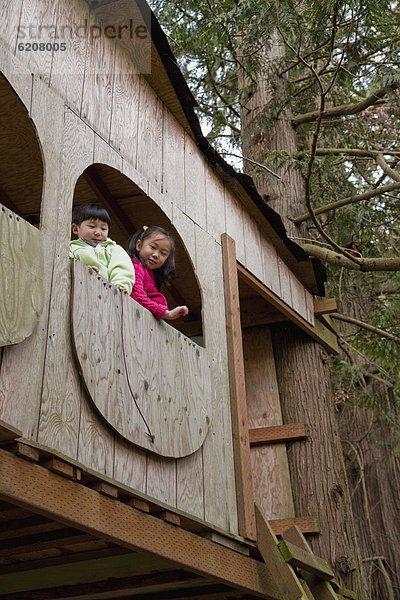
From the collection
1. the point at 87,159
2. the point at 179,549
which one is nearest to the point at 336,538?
the point at 179,549

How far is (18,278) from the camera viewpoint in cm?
322

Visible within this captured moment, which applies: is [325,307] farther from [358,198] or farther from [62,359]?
[62,359]

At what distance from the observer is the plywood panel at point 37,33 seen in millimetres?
3848

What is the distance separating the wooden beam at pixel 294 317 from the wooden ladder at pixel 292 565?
2.14m

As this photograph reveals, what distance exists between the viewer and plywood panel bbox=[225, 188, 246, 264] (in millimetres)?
6137

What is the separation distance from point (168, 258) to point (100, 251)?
1.01 m

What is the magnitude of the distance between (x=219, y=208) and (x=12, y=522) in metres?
3.32

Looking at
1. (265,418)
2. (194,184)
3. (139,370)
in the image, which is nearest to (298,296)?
(265,418)

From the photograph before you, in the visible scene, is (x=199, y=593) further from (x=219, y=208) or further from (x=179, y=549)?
(x=219, y=208)

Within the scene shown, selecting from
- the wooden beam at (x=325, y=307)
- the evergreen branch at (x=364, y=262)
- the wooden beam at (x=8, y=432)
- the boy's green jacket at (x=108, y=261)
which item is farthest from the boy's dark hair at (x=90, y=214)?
the wooden beam at (x=325, y=307)

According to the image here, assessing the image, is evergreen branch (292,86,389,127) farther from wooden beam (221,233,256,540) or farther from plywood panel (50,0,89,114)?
plywood panel (50,0,89,114)

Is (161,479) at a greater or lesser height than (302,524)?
lesser

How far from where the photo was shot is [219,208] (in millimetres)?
6023

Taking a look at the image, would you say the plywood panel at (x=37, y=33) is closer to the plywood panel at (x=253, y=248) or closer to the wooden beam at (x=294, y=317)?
the wooden beam at (x=294, y=317)
